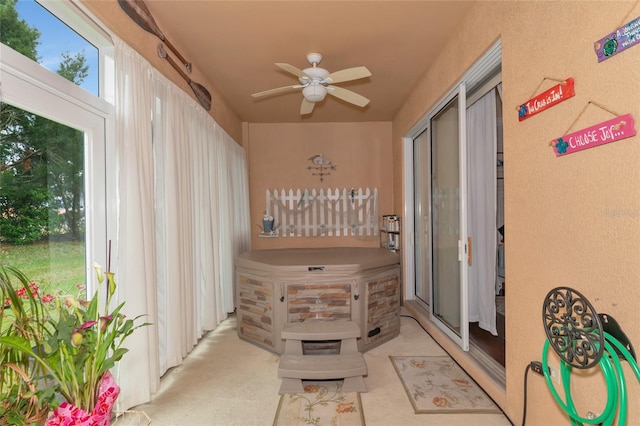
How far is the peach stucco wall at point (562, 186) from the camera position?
1295mm

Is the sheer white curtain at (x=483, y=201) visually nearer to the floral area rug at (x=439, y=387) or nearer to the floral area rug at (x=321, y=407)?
the floral area rug at (x=439, y=387)

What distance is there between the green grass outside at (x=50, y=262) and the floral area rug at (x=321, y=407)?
4.85ft

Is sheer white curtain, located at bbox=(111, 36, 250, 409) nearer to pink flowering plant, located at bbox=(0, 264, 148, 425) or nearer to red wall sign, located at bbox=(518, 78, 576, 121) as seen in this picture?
pink flowering plant, located at bbox=(0, 264, 148, 425)

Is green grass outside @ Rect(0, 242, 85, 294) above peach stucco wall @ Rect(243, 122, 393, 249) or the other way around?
the other way around

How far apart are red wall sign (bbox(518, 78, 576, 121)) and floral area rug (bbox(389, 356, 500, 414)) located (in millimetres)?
1831

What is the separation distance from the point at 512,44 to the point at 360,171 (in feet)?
11.2

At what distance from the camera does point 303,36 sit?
283cm

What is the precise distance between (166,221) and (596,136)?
267 cm

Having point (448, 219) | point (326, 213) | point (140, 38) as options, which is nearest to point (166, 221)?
point (140, 38)

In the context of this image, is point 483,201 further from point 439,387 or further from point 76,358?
point 76,358

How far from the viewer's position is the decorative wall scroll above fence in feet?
17.3

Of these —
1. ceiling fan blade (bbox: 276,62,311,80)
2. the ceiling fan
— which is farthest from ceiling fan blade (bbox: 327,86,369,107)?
ceiling fan blade (bbox: 276,62,311,80)

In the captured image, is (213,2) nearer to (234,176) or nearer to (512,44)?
(512,44)

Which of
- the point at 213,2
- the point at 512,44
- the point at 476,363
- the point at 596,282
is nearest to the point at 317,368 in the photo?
the point at 476,363
